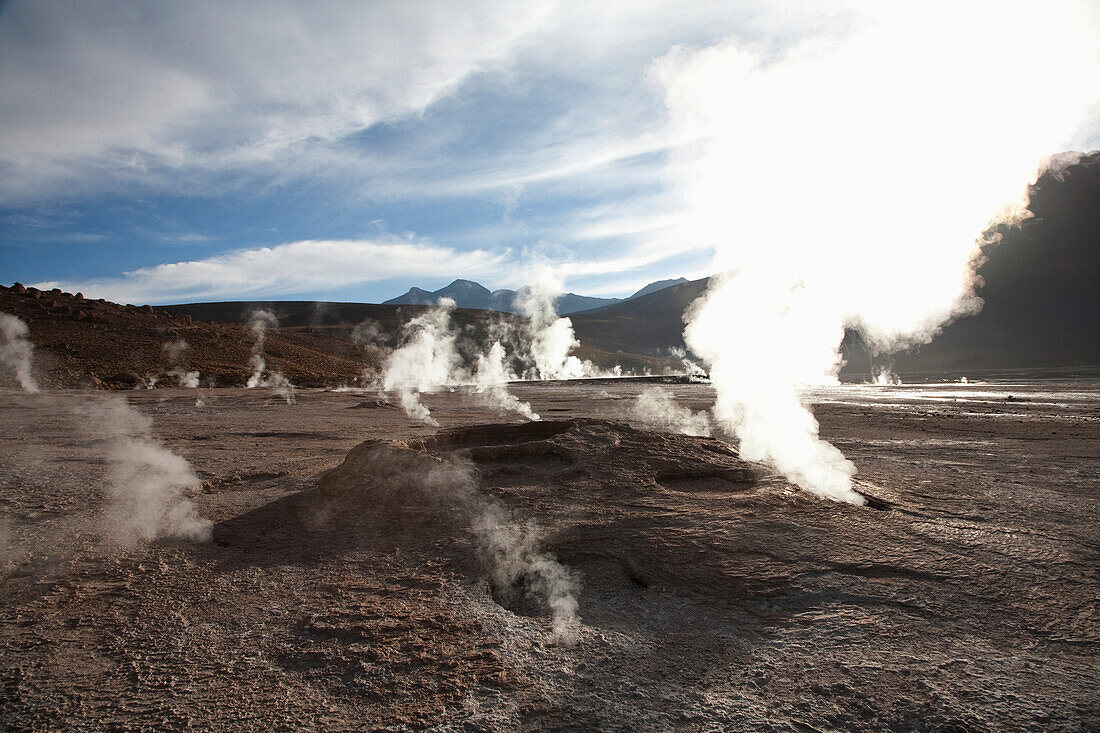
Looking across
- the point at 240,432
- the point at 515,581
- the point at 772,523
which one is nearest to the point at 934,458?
the point at 772,523

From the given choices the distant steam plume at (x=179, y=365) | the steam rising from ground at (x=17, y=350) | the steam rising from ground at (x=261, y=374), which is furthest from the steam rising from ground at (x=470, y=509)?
the distant steam plume at (x=179, y=365)

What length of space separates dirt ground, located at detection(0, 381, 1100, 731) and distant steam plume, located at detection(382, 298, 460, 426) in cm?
3092

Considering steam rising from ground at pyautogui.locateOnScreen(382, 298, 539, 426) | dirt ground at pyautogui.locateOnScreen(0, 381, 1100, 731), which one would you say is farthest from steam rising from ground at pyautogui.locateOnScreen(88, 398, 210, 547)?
steam rising from ground at pyautogui.locateOnScreen(382, 298, 539, 426)

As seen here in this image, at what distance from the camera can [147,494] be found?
7.09m

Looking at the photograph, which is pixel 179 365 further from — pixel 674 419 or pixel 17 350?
pixel 674 419

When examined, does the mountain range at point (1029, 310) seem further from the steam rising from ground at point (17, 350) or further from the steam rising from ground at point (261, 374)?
the steam rising from ground at point (17, 350)

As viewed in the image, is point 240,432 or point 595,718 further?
point 240,432

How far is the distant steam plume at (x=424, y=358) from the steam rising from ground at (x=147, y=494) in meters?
26.4

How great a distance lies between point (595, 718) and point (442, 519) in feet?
11.1

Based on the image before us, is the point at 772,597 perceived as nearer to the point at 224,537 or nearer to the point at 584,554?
the point at 584,554

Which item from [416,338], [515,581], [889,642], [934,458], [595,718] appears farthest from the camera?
[416,338]

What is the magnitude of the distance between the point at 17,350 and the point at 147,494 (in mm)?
32603

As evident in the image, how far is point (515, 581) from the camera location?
15.3ft

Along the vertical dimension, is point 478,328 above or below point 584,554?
above
